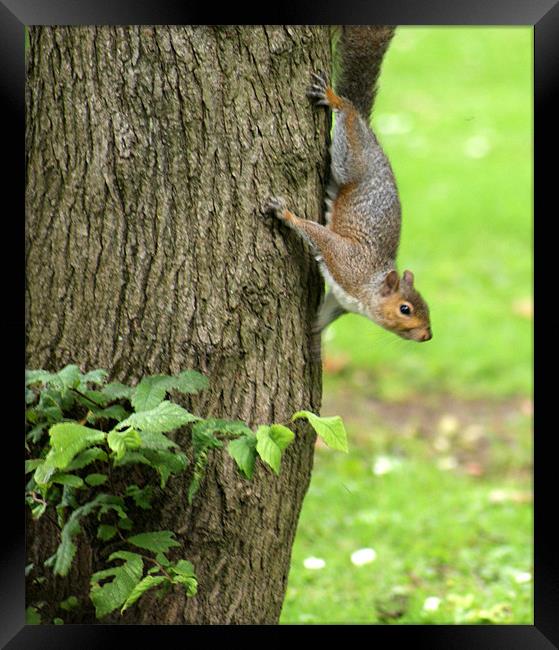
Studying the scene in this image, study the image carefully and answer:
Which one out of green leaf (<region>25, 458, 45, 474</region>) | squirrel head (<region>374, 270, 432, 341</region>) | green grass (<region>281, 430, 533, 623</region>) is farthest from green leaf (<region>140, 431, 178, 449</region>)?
green grass (<region>281, 430, 533, 623</region>)

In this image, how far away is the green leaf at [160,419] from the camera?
6.52 feet

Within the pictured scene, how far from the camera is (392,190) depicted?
284cm

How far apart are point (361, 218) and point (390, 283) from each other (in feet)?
0.78

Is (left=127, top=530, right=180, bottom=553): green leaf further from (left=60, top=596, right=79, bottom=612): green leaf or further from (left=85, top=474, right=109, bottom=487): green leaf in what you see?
(left=60, top=596, right=79, bottom=612): green leaf

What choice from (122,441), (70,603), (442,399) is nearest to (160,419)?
(122,441)

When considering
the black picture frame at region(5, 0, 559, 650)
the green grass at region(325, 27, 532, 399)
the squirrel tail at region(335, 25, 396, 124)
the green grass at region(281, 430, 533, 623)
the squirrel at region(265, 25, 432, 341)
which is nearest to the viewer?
the black picture frame at region(5, 0, 559, 650)

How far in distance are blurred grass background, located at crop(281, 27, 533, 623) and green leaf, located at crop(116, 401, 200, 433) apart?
128 cm

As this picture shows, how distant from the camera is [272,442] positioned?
206 cm

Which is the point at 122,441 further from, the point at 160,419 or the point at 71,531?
the point at 71,531

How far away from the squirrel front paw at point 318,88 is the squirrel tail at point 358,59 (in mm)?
313

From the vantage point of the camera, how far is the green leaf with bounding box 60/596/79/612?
7.73 ft

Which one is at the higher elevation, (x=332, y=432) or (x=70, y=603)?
(x=332, y=432)

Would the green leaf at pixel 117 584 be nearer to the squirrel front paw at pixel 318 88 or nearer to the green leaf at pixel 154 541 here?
the green leaf at pixel 154 541
